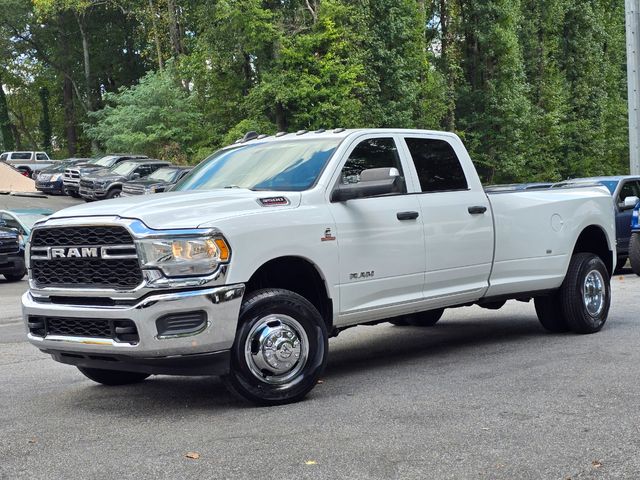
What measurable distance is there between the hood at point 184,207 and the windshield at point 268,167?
1.07 ft

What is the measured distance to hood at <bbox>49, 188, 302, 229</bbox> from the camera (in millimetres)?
6543

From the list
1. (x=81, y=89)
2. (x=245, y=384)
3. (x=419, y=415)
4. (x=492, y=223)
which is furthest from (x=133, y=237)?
(x=81, y=89)

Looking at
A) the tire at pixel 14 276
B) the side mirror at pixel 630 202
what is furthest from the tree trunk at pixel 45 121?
the side mirror at pixel 630 202

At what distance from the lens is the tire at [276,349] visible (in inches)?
262

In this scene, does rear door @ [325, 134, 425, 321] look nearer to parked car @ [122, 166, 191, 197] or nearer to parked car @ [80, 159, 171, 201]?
parked car @ [122, 166, 191, 197]

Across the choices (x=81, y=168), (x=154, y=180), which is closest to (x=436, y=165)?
(x=154, y=180)

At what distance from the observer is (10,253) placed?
21312 mm

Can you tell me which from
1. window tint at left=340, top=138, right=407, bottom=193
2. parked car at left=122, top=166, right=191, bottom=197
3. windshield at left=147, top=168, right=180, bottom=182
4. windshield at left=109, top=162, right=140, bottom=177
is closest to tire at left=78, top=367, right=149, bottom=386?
window tint at left=340, top=138, right=407, bottom=193

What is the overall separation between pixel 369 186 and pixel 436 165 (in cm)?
135

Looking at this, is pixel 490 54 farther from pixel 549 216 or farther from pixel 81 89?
pixel 549 216

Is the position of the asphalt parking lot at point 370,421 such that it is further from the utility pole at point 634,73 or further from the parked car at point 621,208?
the utility pole at point 634,73

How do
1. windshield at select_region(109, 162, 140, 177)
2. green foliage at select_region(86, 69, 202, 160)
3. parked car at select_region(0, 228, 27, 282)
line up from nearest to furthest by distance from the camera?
parked car at select_region(0, 228, 27, 282) < windshield at select_region(109, 162, 140, 177) < green foliage at select_region(86, 69, 202, 160)

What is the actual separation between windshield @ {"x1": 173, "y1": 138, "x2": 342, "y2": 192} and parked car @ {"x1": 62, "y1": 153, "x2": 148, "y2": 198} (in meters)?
32.6

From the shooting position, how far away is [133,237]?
643 centimetres
